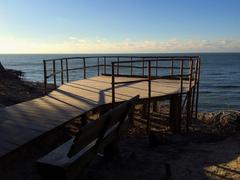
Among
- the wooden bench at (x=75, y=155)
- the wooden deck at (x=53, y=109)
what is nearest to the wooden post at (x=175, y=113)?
the wooden deck at (x=53, y=109)

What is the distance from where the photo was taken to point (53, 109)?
7664mm

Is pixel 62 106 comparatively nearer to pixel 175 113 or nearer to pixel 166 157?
pixel 166 157

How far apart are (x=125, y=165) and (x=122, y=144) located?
6.02ft

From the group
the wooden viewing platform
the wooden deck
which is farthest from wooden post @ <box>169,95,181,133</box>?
the wooden deck

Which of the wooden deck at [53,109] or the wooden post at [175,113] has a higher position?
the wooden deck at [53,109]

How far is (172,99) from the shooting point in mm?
9953

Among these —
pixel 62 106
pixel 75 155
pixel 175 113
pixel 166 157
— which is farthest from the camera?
pixel 175 113

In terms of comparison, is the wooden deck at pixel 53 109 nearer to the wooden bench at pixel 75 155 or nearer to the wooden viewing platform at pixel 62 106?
the wooden viewing platform at pixel 62 106

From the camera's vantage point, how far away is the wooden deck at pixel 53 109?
566 cm

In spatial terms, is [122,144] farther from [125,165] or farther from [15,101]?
[15,101]

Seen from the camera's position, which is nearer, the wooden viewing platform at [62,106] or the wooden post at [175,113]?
the wooden viewing platform at [62,106]

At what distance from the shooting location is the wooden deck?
18.6ft

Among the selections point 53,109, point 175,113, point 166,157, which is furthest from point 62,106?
point 175,113

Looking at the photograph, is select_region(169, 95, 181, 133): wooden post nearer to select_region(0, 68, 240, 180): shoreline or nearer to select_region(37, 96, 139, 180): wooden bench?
select_region(0, 68, 240, 180): shoreline
